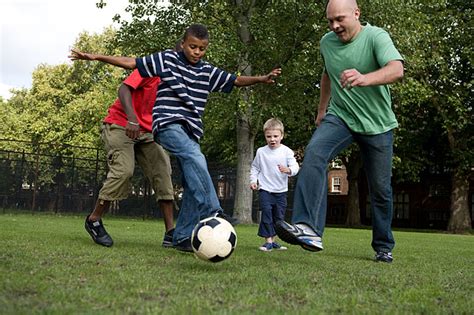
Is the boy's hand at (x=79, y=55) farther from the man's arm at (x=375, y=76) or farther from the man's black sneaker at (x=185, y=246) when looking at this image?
the man's arm at (x=375, y=76)

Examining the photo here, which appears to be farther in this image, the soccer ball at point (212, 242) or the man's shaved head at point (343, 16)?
the man's shaved head at point (343, 16)

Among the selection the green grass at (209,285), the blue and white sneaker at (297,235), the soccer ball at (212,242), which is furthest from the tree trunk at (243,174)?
the soccer ball at (212,242)

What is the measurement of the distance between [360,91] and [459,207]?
94.1 feet

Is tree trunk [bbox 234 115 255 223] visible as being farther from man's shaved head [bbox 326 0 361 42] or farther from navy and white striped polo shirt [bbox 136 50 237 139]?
man's shaved head [bbox 326 0 361 42]

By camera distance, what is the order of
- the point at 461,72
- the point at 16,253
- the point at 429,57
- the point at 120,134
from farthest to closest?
the point at 461,72, the point at 429,57, the point at 120,134, the point at 16,253

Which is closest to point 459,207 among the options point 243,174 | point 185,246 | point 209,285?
point 243,174

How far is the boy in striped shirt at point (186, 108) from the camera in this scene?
206 inches

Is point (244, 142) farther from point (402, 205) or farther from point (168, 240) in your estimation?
point (402, 205)

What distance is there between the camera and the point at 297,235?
4832mm

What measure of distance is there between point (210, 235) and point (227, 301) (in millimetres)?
1437

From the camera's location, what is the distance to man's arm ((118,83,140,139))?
575 centimetres

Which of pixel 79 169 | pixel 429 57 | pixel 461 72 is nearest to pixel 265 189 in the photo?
pixel 79 169

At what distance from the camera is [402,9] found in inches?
758

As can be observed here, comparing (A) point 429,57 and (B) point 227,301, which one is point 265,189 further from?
(A) point 429,57
